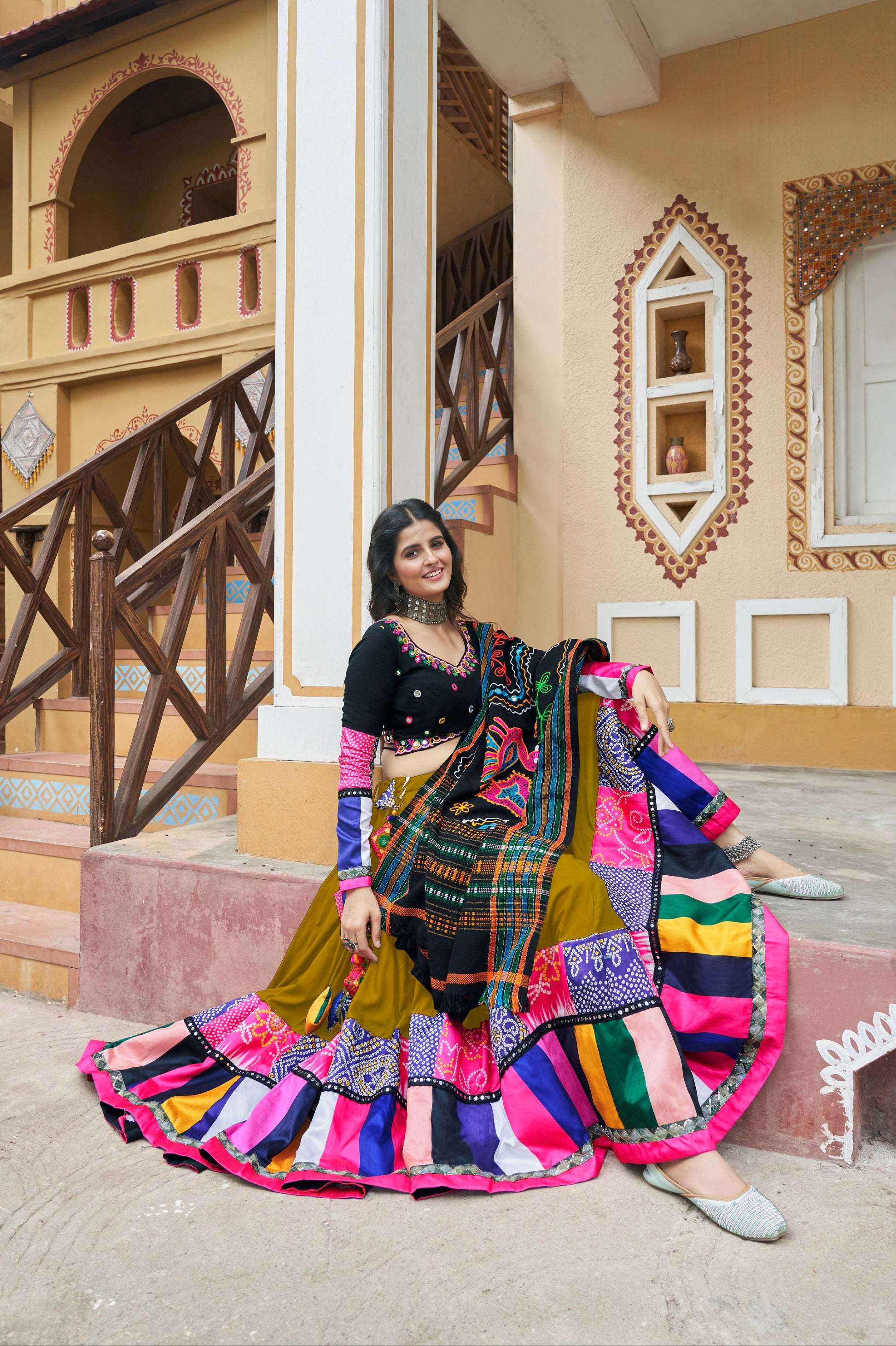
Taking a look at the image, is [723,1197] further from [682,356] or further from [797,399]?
[682,356]

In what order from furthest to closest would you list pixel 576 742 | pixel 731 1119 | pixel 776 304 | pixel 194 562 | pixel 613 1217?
pixel 776 304 < pixel 194 562 < pixel 576 742 < pixel 731 1119 < pixel 613 1217

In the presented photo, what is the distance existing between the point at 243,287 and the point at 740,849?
213 inches

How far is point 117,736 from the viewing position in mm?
4395

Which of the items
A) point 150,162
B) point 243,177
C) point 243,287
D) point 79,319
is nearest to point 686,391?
point 243,287

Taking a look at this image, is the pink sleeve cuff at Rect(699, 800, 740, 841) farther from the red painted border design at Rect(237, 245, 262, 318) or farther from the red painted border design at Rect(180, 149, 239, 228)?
the red painted border design at Rect(180, 149, 239, 228)

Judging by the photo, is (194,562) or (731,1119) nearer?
(731,1119)

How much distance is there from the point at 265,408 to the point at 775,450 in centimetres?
286

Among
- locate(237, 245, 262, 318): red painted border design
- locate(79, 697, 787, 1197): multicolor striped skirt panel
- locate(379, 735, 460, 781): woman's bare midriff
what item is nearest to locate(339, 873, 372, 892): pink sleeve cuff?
locate(79, 697, 787, 1197): multicolor striped skirt panel

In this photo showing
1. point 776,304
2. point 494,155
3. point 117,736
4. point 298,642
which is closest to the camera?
point 298,642

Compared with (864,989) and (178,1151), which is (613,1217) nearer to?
(864,989)

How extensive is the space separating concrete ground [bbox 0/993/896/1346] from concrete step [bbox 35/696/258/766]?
2057 mm

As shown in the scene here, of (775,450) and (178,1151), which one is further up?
(775,450)

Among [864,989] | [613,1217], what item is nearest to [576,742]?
[864,989]

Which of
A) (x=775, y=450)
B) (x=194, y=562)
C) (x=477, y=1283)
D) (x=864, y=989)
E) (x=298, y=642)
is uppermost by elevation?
(x=775, y=450)
